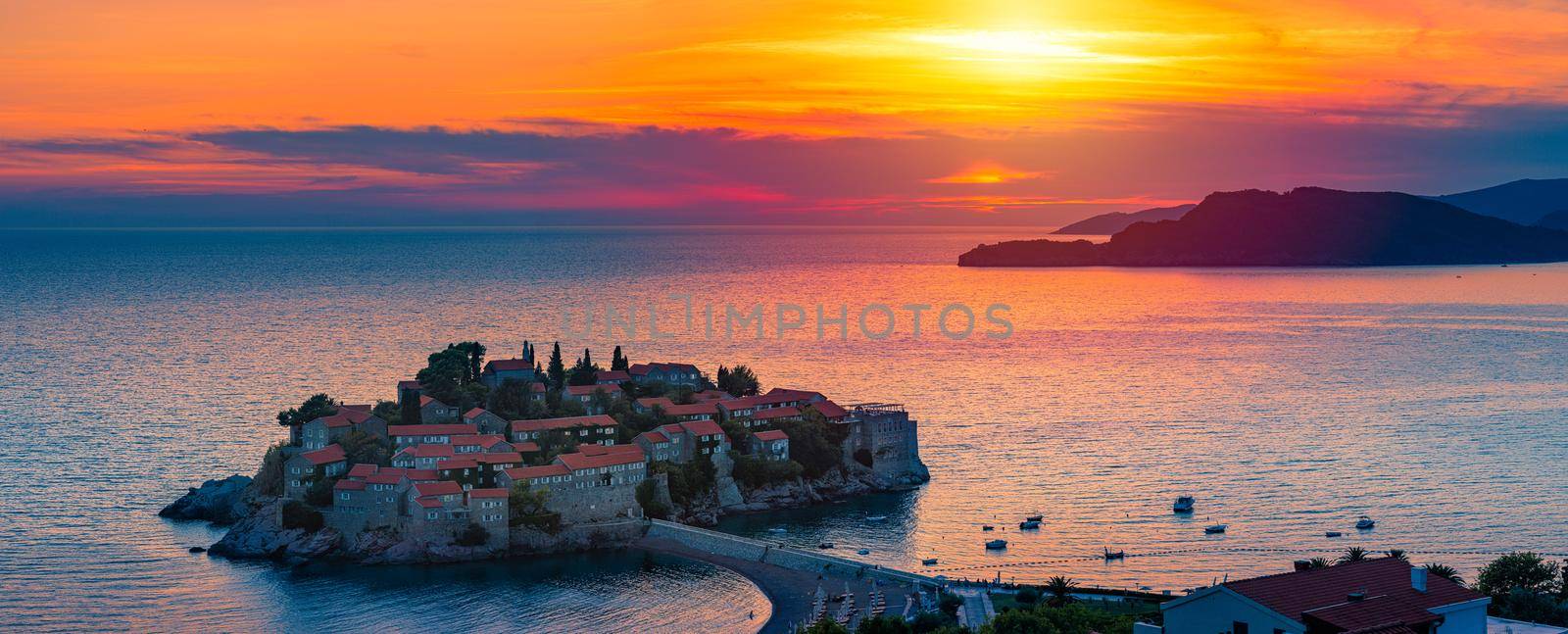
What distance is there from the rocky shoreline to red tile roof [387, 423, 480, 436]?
6.86 metres

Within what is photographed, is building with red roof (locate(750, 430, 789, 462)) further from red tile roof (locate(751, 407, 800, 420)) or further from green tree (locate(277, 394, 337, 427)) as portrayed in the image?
green tree (locate(277, 394, 337, 427))

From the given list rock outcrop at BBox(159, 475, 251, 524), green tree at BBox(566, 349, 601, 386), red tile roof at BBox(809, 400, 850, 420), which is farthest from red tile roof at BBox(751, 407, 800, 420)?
rock outcrop at BBox(159, 475, 251, 524)

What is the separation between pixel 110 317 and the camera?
576ft

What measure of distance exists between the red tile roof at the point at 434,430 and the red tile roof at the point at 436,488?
6.68 metres

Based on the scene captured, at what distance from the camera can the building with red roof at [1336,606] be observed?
101 feet

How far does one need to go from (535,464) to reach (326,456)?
33.1 ft

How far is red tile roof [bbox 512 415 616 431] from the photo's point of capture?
266 feet

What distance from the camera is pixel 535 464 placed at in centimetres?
7556

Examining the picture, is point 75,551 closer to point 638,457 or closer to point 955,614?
point 638,457

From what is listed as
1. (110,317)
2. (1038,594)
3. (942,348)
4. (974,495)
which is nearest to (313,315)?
(110,317)

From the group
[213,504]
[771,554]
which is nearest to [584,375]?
[213,504]

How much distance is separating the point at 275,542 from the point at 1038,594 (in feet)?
117

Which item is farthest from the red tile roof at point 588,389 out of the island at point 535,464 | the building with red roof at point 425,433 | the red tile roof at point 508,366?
the building with red roof at point 425,433

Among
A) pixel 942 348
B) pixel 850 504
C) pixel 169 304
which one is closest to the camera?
pixel 850 504
